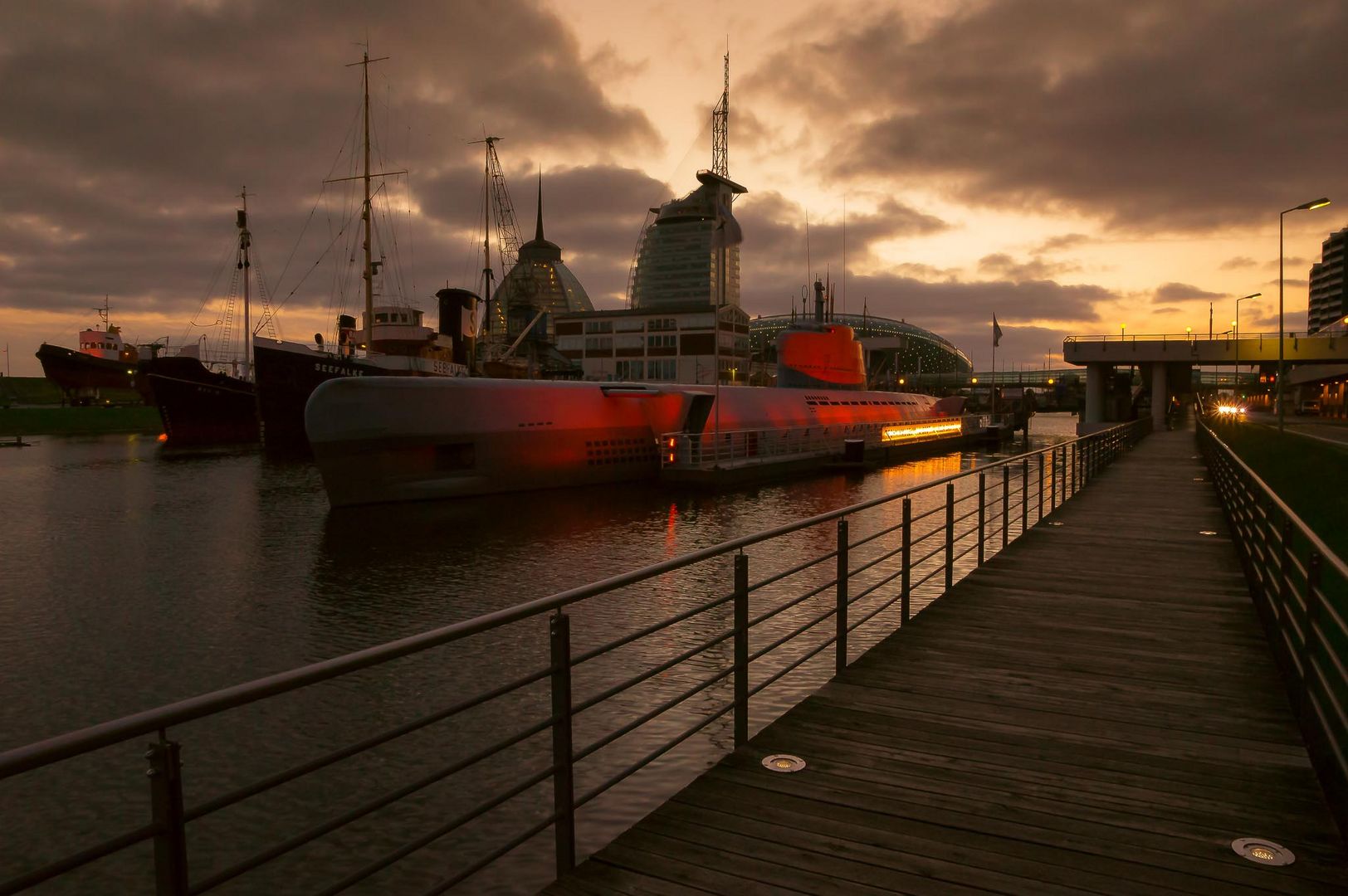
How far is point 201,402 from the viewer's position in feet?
184

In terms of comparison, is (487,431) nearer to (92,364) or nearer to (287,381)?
(287,381)

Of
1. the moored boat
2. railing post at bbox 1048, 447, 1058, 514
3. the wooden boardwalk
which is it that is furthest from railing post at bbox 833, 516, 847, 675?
the moored boat

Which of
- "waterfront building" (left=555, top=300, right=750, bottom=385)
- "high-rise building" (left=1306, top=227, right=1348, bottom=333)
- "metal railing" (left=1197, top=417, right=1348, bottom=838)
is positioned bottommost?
"metal railing" (left=1197, top=417, right=1348, bottom=838)

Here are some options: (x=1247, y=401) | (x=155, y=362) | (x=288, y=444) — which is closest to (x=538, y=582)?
(x=288, y=444)

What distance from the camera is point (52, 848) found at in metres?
6.39

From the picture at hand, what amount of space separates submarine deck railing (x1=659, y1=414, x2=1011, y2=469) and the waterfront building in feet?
247

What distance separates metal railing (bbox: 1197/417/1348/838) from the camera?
4730 millimetres

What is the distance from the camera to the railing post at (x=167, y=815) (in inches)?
97.0

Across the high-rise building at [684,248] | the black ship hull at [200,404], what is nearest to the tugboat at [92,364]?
the black ship hull at [200,404]

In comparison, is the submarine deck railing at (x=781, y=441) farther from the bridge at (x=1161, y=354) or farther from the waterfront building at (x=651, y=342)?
the waterfront building at (x=651, y=342)

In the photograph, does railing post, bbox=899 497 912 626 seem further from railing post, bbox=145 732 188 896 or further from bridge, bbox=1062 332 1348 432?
bridge, bbox=1062 332 1348 432

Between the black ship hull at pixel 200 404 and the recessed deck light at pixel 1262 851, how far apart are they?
185ft

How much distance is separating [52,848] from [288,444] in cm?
4190

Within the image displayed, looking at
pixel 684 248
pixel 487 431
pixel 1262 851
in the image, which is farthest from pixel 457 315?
pixel 684 248
